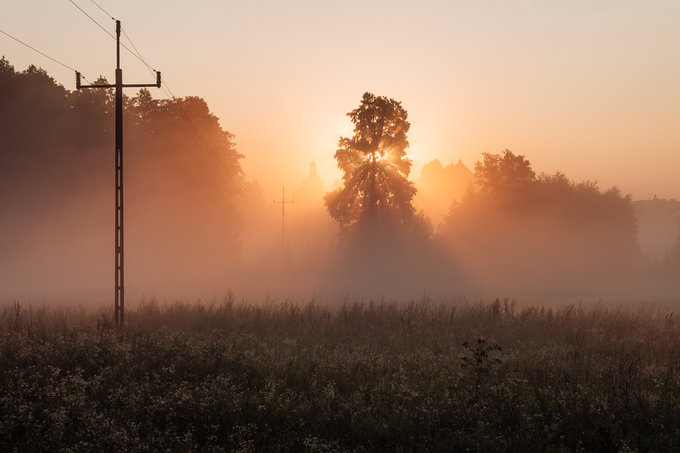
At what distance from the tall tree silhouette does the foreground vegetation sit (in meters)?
35.3

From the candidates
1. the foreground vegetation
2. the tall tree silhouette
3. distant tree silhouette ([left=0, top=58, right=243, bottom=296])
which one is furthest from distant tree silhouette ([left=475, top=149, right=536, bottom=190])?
the foreground vegetation

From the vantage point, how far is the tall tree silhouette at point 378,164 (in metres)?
51.5

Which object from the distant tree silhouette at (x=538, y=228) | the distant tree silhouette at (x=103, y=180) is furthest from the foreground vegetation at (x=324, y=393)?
the distant tree silhouette at (x=538, y=228)

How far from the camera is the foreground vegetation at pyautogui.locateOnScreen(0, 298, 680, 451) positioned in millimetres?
8539

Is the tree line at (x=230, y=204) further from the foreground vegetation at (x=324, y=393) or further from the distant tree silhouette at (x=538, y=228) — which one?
the foreground vegetation at (x=324, y=393)

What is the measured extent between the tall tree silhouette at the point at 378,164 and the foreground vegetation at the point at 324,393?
3534cm

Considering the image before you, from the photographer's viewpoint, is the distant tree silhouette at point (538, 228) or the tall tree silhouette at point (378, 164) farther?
the distant tree silhouette at point (538, 228)

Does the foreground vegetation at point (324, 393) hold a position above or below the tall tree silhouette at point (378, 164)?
below

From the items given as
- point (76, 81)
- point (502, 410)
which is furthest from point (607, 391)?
point (76, 81)

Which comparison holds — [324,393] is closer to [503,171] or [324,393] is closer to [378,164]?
[378,164]

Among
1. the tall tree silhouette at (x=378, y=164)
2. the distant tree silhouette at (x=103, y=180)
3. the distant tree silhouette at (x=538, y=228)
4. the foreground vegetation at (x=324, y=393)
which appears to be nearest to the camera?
the foreground vegetation at (x=324, y=393)

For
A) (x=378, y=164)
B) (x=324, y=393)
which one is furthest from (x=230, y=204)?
(x=324, y=393)

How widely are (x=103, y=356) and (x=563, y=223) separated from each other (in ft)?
→ 207

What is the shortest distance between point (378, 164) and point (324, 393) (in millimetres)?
42748
